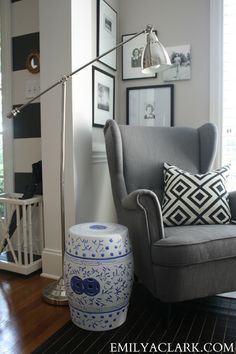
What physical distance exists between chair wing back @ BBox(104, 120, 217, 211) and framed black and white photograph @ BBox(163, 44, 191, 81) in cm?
51

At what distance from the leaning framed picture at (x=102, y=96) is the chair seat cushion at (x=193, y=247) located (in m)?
1.15

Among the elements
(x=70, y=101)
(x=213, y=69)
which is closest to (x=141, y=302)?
(x=70, y=101)

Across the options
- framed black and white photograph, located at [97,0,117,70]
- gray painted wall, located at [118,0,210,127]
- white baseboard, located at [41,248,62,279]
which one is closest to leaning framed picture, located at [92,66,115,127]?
framed black and white photograph, located at [97,0,117,70]

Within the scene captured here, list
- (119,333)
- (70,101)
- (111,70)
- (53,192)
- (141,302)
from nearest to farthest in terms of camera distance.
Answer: (119,333)
(141,302)
(70,101)
(53,192)
(111,70)

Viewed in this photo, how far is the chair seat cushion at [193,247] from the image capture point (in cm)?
143

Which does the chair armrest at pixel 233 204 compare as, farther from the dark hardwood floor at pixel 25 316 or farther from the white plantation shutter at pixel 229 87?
the dark hardwood floor at pixel 25 316

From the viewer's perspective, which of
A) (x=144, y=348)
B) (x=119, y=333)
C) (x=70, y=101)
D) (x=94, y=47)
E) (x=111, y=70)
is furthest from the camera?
(x=111, y=70)

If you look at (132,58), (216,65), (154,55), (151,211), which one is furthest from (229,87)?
(151,211)

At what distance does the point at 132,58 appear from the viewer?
261 centimetres

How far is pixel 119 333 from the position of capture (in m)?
1.50

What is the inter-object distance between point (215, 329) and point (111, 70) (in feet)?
6.48

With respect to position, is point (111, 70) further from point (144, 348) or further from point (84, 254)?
Result: point (144, 348)

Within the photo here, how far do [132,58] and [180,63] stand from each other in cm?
40

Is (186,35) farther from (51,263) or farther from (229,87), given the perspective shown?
(51,263)
